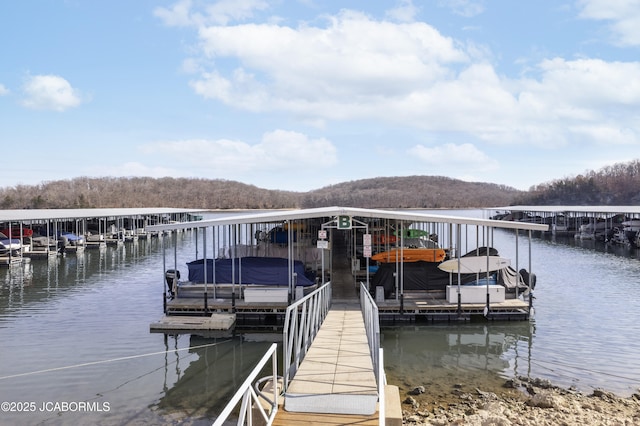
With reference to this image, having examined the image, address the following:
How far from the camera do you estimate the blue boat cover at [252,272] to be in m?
17.2

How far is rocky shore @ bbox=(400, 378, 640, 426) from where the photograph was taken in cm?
901

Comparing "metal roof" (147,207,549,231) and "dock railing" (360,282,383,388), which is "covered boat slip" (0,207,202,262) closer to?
"metal roof" (147,207,549,231)

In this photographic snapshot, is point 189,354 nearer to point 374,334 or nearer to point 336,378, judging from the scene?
point 374,334

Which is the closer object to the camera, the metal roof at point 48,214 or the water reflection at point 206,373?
the water reflection at point 206,373

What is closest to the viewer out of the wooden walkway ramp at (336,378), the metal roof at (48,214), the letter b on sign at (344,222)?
the wooden walkway ramp at (336,378)

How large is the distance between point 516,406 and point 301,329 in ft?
14.8

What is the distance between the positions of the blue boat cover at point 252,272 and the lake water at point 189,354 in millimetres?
2143

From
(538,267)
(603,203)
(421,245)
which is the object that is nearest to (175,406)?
(421,245)

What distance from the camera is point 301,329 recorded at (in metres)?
9.16

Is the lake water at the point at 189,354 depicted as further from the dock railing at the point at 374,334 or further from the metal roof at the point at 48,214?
the metal roof at the point at 48,214

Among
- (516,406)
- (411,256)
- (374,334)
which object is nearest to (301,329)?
(374,334)

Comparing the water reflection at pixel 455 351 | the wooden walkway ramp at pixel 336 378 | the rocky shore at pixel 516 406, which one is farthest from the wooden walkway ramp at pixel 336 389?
the water reflection at pixel 455 351

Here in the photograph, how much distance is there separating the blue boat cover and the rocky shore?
23.3 ft

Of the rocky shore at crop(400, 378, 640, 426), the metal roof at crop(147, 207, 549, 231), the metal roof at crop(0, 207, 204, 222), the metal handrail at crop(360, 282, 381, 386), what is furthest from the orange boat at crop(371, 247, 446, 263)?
the metal roof at crop(0, 207, 204, 222)
